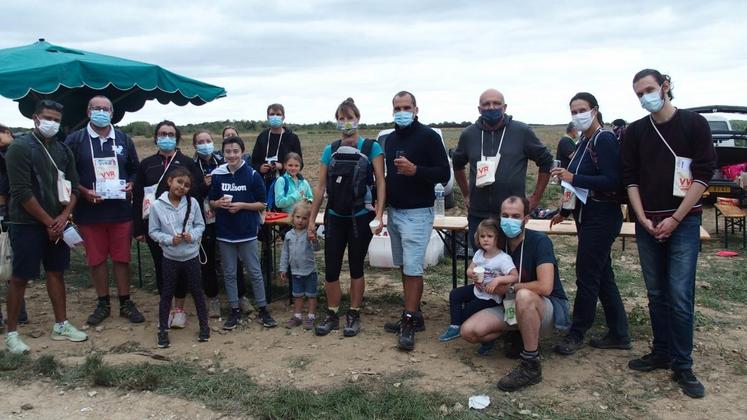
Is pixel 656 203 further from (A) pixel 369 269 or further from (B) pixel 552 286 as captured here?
(A) pixel 369 269

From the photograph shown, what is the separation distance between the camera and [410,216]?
462 centimetres

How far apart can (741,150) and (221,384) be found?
10008 millimetres

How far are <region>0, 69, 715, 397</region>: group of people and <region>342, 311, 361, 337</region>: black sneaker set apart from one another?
1 cm

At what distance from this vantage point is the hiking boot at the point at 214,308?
545 cm

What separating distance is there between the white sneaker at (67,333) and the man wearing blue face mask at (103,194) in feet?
1.10

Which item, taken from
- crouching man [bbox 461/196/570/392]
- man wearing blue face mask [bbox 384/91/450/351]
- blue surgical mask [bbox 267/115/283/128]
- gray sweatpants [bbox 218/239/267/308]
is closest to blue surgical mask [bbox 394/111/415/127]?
man wearing blue face mask [bbox 384/91/450/351]

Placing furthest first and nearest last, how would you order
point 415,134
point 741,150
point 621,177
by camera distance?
point 741,150 < point 415,134 < point 621,177

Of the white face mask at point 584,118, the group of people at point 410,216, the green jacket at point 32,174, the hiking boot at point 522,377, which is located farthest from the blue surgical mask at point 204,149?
the hiking boot at point 522,377

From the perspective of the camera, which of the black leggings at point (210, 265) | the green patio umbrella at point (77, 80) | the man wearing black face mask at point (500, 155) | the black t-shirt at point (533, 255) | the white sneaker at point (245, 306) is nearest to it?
the black t-shirt at point (533, 255)

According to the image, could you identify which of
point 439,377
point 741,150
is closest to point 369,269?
point 439,377

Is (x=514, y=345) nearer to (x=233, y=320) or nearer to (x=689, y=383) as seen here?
(x=689, y=383)

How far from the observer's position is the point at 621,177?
3998mm

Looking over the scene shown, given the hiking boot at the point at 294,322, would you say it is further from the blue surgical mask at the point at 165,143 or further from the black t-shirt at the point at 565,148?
the black t-shirt at the point at 565,148

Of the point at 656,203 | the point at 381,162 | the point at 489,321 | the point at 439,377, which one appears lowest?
the point at 439,377
